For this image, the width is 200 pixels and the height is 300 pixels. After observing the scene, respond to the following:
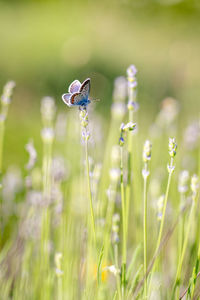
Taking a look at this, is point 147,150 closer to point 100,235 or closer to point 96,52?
point 100,235

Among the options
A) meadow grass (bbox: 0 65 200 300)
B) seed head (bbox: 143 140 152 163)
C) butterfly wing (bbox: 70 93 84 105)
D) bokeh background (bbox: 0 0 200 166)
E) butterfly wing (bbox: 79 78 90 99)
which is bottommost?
meadow grass (bbox: 0 65 200 300)

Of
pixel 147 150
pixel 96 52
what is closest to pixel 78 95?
pixel 147 150

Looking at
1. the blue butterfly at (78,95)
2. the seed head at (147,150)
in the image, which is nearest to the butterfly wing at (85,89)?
the blue butterfly at (78,95)

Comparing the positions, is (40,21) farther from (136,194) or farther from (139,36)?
(136,194)

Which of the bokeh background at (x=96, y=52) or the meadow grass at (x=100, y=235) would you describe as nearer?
the meadow grass at (x=100, y=235)

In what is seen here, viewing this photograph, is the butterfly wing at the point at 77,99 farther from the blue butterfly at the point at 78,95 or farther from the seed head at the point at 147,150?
the seed head at the point at 147,150

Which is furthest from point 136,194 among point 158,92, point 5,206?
point 158,92

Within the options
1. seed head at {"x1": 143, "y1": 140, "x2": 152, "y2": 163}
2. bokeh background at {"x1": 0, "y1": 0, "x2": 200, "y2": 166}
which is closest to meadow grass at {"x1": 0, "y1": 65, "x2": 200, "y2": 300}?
seed head at {"x1": 143, "y1": 140, "x2": 152, "y2": 163}

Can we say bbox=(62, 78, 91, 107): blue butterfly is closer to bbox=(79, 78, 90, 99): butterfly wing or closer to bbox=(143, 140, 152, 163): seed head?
bbox=(79, 78, 90, 99): butterfly wing
